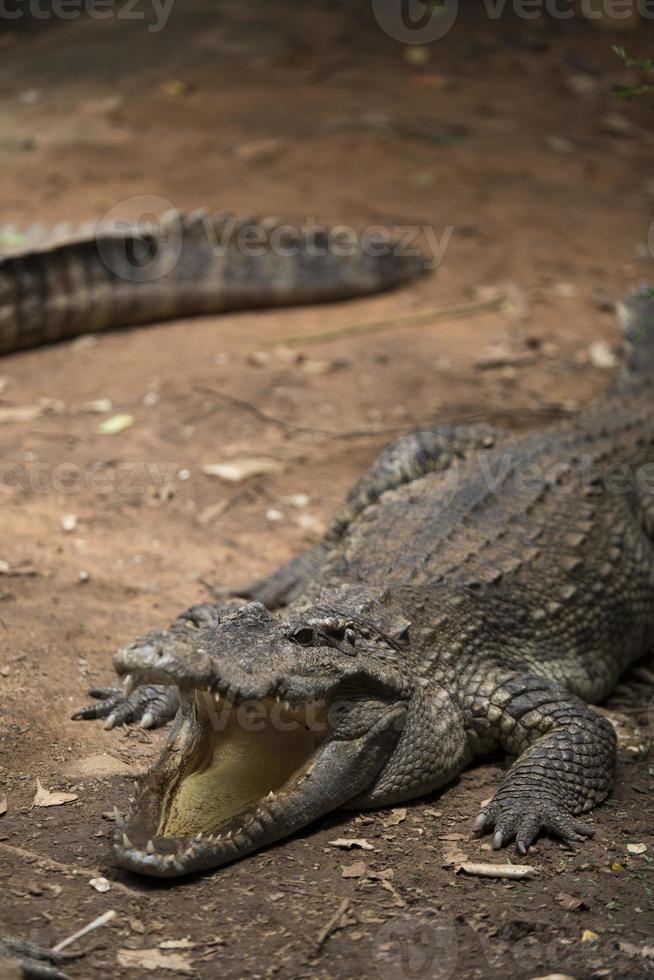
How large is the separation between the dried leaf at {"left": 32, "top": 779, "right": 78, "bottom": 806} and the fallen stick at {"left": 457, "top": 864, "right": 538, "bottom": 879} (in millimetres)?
1245

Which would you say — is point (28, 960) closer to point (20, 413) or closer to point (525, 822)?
point (525, 822)

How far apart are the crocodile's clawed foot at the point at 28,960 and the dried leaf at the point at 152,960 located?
12 centimetres

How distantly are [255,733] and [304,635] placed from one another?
0.35 meters

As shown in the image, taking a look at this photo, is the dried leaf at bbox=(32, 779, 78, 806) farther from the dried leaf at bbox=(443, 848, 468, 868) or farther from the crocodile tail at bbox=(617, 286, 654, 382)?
the crocodile tail at bbox=(617, 286, 654, 382)

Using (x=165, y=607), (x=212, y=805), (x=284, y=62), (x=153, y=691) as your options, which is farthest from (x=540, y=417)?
(x=284, y=62)

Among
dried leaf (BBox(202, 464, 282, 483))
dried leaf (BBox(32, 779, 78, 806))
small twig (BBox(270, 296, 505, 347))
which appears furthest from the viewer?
small twig (BBox(270, 296, 505, 347))

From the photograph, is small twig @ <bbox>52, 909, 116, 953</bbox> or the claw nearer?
small twig @ <bbox>52, 909, 116, 953</bbox>

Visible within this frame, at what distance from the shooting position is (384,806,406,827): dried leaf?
3576 mm

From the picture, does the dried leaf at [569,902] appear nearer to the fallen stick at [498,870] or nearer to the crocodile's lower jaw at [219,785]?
the fallen stick at [498,870]

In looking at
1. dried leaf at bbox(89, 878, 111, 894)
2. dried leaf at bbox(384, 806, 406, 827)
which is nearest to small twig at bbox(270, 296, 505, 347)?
dried leaf at bbox(384, 806, 406, 827)

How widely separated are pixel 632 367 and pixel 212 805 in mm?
4216

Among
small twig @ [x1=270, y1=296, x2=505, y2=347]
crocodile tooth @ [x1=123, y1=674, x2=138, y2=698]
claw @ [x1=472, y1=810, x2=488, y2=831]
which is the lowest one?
small twig @ [x1=270, y1=296, x2=505, y2=347]

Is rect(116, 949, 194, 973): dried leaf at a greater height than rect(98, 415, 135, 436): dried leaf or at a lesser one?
greater

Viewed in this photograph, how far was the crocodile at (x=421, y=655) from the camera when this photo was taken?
3252mm
